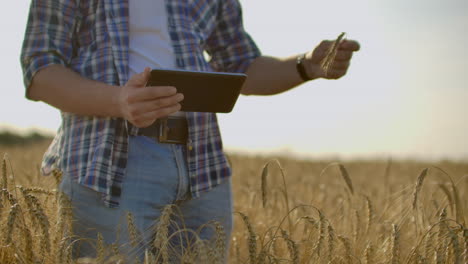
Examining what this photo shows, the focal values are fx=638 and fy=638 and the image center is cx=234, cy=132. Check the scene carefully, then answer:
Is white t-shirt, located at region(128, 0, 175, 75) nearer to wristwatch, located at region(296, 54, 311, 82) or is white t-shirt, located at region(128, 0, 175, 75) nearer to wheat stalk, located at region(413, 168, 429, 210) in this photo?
wristwatch, located at region(296, 54, 311, 82)

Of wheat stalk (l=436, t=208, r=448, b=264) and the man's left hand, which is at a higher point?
the man's left hand

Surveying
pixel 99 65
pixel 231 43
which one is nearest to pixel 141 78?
pixel 99 65

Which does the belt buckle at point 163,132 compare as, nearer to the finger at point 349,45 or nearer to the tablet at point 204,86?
the tablet at point 204,86

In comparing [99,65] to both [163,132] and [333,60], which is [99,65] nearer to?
[163,132]

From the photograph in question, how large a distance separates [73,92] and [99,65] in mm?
196

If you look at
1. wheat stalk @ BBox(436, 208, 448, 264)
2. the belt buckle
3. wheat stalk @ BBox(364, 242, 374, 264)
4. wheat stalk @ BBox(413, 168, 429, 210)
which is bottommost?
wheat stalk @ BBox(364, 242, 374, 264)

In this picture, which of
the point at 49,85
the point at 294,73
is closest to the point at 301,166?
the point at 294,73

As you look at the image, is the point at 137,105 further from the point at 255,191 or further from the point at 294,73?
the point at 255,191

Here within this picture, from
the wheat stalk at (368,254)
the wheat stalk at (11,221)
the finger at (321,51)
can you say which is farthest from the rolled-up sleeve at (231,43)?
the wheat stalk at (11,221)

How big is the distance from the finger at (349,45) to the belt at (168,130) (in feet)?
2.11

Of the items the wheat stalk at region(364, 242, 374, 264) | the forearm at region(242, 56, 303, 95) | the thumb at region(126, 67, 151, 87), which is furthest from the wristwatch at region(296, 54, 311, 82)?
the thumb at region(126, 67, 151, 87)

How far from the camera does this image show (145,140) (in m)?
2.25

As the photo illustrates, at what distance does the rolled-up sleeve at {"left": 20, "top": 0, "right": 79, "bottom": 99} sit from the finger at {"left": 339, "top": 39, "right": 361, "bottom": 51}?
98 centimetres

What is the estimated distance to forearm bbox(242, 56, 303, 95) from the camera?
2.63m
